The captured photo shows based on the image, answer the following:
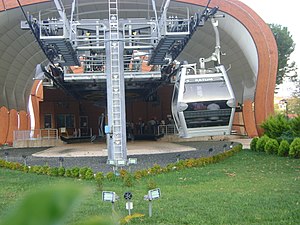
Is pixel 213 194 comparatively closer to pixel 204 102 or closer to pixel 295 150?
pixel 295 150

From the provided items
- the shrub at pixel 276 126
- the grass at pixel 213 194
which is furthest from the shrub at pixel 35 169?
the shrub at pixel 276 126

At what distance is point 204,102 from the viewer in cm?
1827

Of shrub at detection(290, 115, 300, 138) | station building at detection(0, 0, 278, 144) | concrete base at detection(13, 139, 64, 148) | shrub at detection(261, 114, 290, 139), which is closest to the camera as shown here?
shrub at detection(290, 115, 300, 138)

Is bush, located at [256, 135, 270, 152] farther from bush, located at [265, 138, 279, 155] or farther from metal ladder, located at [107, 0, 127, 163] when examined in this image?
metal ladder, located at [107, 0, 127, 163]

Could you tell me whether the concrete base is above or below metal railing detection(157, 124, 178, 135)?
below

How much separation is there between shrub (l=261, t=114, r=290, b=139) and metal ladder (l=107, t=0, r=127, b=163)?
27.1ft

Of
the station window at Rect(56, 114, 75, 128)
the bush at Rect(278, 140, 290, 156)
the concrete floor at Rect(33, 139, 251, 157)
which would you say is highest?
the station window at Rect(56, 114, 75, 128)

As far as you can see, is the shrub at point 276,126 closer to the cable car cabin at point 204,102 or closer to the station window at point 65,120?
the cable car cabin at point 204,102

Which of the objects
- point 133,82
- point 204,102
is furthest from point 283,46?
point 204,102

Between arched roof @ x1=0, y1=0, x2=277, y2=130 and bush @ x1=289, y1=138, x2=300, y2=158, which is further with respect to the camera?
arched roof @ x1=0, y1=0, x2=277, y2=130

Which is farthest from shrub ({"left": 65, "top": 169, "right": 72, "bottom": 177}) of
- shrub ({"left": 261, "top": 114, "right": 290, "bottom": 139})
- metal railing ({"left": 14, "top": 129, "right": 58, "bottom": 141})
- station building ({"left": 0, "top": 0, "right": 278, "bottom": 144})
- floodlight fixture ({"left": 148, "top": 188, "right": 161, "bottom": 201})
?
metal railing ({"left": 14, "top": 129, "right": 58, "bottom": 141})

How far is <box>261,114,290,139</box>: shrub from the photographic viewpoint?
21.6 metres

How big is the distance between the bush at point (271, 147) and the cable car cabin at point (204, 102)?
2.09 m

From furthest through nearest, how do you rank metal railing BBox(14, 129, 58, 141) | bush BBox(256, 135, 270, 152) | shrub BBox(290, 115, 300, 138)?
metal railing BBox(14, 129, 58, 141) → bush BBox(256, 135, 270, 152) → shrub BBox(290, 115, 300, 138)
